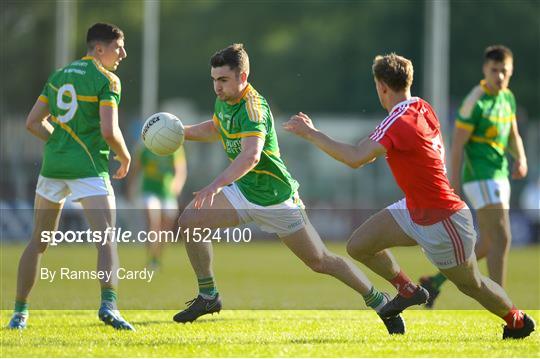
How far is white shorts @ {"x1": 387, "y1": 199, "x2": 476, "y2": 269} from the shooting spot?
7.94 metres

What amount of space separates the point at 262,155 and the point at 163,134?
0.79 meters

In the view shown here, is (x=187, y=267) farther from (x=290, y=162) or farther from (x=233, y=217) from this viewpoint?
(x=290, y=162)

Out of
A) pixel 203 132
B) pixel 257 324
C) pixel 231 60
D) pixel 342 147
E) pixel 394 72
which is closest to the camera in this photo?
pixel 342 147

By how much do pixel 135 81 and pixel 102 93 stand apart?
34.7 metres

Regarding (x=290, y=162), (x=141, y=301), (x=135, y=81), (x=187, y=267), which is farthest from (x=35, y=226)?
(x=135, y=81)

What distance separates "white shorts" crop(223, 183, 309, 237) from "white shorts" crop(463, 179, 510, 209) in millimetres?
2444

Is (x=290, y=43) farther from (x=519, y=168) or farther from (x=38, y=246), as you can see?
(x=38, y=246)

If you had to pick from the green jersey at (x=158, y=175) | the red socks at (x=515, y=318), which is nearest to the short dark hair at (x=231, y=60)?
the red socks at (x=515, y=318)

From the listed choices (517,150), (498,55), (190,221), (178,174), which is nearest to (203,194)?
(190,221)

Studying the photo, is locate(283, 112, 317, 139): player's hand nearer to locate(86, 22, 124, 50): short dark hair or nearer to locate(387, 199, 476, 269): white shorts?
locate(387, 199, 476, 269): white shorts

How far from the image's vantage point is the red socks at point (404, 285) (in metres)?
8.53

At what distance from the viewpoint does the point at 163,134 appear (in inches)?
347

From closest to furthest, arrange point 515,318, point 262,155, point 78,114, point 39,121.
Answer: point 515,318
point 262,155
point 78,114
point 39,121

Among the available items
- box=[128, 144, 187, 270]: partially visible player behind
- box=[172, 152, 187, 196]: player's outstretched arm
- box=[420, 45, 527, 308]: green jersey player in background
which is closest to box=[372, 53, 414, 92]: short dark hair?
box=[420, 45, 527, 308]: green jersey player in background
